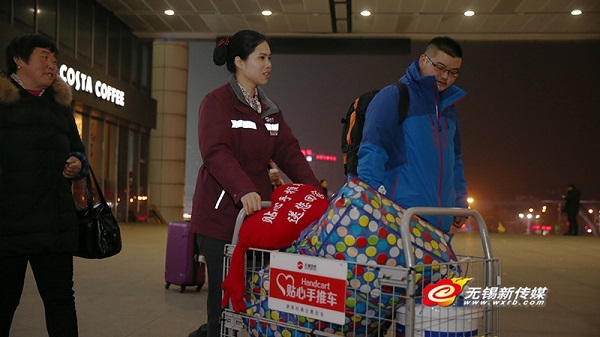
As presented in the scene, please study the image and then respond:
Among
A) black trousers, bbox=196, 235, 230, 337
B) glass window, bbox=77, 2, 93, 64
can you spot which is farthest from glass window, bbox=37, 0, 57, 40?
black trousers, bbox=196, 235, 230, 337

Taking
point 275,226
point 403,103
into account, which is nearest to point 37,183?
point 275,226

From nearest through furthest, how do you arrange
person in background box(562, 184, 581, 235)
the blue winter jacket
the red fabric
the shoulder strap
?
the red fabric → the blue winter jacket → the shoulder strap → person in background box(562, 184, 581, 235)

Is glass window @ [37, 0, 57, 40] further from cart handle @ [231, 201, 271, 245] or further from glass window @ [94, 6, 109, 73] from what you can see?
cart handle @ [231, 201, 271, 245]

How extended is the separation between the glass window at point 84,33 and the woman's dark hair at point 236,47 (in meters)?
15.0

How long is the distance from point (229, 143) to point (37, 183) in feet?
3.12

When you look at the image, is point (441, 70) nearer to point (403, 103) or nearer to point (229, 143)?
point (403, 103)

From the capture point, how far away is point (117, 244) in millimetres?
3500

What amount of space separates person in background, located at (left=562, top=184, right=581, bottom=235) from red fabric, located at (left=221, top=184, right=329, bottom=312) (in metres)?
20.2

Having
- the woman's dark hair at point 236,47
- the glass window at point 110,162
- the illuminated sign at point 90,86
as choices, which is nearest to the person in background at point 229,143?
the woman's dark hair at point 236,47

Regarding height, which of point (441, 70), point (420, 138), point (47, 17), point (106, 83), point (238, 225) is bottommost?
point (238, 225)

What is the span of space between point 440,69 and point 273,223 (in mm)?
1314

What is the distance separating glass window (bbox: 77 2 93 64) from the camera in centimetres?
1720

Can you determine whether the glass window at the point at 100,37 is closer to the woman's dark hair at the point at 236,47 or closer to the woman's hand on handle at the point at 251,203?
the woman's dark hair at the point at 236,47

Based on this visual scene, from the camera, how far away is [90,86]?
17.3 m
